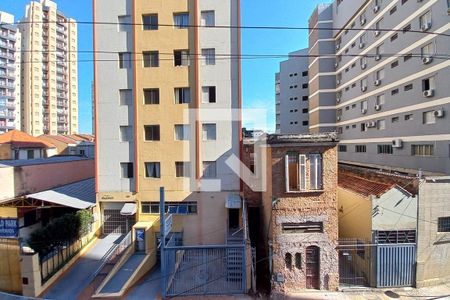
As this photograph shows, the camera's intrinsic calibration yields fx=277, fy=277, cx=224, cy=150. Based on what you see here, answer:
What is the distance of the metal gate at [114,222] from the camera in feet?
52.2

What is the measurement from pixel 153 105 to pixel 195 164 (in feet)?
13.3

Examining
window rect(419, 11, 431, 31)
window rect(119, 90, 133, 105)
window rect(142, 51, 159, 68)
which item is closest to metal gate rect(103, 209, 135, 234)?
window rect(119, 90, 133, 105)

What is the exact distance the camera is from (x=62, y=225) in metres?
12.6

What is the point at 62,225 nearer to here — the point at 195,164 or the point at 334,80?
the point at 195,164

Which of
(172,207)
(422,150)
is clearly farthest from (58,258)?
(422,150)

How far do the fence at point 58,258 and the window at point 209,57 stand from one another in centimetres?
1147

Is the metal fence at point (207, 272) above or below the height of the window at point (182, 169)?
below

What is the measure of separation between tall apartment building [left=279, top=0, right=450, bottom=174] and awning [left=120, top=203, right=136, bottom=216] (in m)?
13.1

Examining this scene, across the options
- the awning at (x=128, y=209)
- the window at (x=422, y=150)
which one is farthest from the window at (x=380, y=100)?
the awning at (x=128, y=209)

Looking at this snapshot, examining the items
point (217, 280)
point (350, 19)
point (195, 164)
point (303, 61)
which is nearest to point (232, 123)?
point (195, 164)

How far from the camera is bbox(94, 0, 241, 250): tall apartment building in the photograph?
15.3m

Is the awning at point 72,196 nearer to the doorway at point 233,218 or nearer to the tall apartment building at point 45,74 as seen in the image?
the doorway at point 233,218

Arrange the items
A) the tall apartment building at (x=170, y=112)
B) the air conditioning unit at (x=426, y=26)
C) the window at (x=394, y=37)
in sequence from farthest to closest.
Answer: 1. the window at (x=394, y=37)
2. the air conditioning unit at (x=426, y=26)
3. the tall apartment building at (x=170, y=112)

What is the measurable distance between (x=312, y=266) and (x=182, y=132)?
9250 millimetres
